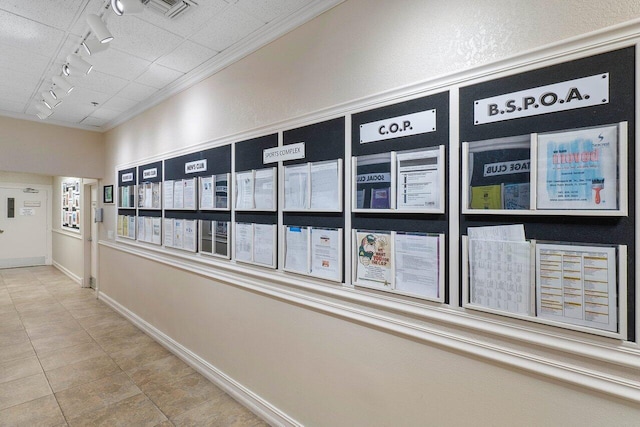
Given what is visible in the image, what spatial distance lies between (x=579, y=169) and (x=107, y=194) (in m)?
5.95

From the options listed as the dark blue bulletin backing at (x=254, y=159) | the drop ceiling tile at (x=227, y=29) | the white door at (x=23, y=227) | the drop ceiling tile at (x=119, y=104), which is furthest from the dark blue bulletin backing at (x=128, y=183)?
the white door at (x=23, y=227)

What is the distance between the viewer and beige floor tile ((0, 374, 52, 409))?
8.61 feet

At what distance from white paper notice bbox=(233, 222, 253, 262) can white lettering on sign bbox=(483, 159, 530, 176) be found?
1.75m

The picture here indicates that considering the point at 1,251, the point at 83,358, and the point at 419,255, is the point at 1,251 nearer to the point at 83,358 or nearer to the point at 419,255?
the point at 83,358

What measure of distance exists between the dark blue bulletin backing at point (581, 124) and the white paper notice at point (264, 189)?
55.6 inches

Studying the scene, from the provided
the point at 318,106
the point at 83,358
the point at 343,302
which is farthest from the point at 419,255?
the point at 83,358

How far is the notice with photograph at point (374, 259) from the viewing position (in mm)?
1676

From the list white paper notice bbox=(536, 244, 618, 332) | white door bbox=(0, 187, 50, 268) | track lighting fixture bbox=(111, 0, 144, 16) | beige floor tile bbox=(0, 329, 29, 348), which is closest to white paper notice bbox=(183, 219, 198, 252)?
track lighting fixture bbox=(111, 0, 144, 16)

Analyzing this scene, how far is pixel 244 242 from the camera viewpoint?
2.58 m

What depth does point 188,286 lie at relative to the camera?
324 centimetres

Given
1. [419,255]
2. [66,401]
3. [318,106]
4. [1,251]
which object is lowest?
[66,401]

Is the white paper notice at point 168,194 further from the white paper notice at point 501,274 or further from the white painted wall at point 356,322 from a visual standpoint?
the white paper notice at point 501,274

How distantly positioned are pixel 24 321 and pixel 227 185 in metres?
4.19

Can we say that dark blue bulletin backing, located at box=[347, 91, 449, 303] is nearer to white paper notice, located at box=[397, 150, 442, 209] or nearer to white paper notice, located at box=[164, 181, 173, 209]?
white paper notice, located at box=[397, 150, 442, 209]
